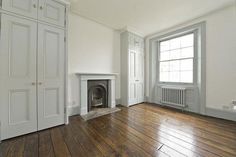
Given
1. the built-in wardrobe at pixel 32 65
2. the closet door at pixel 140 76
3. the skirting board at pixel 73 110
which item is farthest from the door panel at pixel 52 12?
the closet door at pixel 140 76

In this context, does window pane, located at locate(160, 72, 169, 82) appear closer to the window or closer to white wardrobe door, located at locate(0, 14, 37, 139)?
the window

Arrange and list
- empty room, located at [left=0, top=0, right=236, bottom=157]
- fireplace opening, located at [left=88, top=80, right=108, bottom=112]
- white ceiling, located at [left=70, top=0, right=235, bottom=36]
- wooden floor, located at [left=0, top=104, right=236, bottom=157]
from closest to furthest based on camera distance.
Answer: wooden floor, located at [left=0, top=104, right=236, bottom=157] → empty room, located at [left=0, top=0, right=236, bottom=157] → white ceiling, located at [left=70, top=0, right=235, bottom=36] → fireplace opening, located at [left=88, top=80, right=108, bottom=112]

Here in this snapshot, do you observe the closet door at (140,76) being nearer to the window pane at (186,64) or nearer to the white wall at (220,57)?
the window pane at (186,64)

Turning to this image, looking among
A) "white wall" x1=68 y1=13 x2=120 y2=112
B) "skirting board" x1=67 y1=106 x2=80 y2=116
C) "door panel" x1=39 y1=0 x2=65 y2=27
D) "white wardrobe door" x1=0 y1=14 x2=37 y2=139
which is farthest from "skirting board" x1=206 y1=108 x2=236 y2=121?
"door panel" x1=39 y1=0 x2=65 y2=27

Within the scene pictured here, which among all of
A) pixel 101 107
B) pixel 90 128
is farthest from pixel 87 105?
pixel 90 128

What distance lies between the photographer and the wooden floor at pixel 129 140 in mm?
1486

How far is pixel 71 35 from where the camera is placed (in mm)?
2850

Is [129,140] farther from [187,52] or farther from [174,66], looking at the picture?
[187,52]

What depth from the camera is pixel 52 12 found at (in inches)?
85.5

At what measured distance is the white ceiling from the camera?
7.97ft

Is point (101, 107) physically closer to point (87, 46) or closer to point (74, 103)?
point (74, 103)

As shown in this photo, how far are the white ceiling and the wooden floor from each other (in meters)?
2.60

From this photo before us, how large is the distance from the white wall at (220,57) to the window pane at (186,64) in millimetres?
453

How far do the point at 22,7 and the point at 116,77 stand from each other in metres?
2.81
